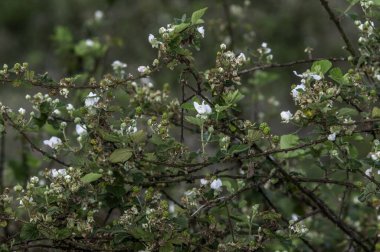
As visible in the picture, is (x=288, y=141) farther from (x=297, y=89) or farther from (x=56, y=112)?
(x=56, y=112)

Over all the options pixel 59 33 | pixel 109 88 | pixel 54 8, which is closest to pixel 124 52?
pixel 54 8

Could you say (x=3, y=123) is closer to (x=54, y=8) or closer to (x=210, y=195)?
(x=210, y=195)

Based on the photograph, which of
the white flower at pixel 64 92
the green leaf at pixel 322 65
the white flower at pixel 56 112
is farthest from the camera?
the white flower at pixel 56 112

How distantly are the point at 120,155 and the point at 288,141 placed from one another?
2.26 feet

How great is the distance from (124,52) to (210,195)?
665 cm

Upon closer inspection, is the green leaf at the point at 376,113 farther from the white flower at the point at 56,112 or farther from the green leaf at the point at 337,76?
the white flower at the point at 56,112

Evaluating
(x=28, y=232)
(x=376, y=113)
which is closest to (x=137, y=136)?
(x=28, y=232)

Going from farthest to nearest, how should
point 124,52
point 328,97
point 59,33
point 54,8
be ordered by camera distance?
point 54,8 → point 124,52 → point 59,33 → point 328,97

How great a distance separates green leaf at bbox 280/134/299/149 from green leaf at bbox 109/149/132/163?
631 millimetres

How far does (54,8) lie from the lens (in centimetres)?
976

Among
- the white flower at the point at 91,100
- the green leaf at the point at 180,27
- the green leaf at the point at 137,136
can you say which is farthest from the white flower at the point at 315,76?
the white flower at the point at 91,100

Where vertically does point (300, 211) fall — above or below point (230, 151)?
above

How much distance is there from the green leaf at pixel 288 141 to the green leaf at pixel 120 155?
63 cm

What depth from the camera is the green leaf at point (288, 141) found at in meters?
2.65
